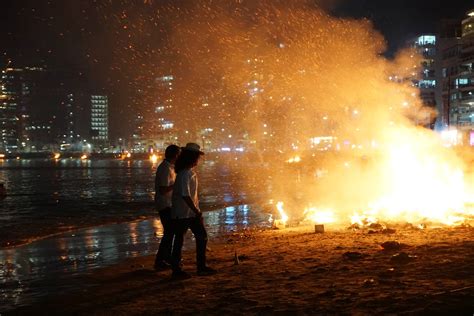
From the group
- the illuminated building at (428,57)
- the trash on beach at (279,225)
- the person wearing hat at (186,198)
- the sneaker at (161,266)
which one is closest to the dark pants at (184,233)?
the person wearing hat at (186,198)

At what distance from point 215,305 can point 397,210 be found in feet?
31.7

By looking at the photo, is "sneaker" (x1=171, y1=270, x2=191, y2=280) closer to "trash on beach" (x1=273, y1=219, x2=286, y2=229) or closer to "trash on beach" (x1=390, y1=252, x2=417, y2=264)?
"trash on beach" (x1=390, y1=252, x2=417, y2=264)

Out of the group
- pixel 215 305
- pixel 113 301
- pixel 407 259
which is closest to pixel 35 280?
pixel 113 301

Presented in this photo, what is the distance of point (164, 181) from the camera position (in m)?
7.92

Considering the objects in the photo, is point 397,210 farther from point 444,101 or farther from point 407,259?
point 444,101

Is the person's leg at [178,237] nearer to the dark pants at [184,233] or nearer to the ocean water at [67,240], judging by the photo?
the dark pants at [184,233]

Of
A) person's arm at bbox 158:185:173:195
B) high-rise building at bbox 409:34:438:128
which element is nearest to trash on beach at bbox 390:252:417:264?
person's arm at bbox 158:185:173:195

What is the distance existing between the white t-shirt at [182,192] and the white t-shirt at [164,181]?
808 mm

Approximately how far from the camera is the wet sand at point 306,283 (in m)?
5.51

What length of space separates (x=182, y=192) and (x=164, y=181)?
100cm

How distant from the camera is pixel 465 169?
70.3 feet

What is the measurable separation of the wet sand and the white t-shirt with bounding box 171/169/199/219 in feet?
3.06

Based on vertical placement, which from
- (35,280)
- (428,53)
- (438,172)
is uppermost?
(428,53)

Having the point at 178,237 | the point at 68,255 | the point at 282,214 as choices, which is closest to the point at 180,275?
the point at 178,237
